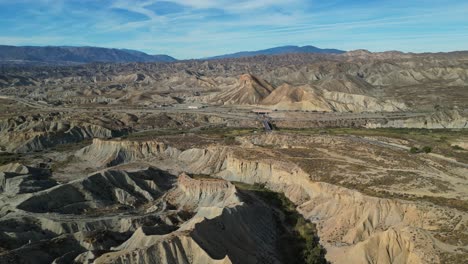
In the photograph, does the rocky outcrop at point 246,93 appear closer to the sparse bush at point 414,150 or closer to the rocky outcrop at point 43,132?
the rocky outcrop at point 43,132

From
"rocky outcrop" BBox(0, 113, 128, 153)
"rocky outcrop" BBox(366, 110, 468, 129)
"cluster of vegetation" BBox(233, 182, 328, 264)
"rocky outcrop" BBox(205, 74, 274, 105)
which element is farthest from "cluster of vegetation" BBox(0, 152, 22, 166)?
"rocky outcrop" BBox(205, 74, 274, 105)

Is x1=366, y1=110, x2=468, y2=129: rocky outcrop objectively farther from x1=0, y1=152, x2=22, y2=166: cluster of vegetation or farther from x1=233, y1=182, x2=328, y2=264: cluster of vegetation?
x1=0, y1=152, x2=22, y2=166: cluster of vegetation

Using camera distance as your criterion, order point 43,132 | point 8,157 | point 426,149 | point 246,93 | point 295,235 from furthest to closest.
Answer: point 246,93 → point 43,132 → point 8,157 → point 426,149 → point 295,235

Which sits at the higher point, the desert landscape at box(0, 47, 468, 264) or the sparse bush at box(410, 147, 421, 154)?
the sparse bush at box(410, 147, 421, 154)

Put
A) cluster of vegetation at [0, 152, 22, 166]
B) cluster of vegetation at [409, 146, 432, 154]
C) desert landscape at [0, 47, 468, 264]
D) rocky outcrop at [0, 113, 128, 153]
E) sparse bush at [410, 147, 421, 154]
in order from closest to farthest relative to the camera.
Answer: desert landscape at [0, 47, 468, 264] < sparse bush at [410, 147, 421, 154] < cluster of vegetation at [409, 146, 432, 154] < cluster of vegetation at [0, 152, 22, 166] < rocky outcrop at [0, 113, 128, 153]

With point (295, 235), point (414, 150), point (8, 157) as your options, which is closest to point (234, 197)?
point (295, 235)

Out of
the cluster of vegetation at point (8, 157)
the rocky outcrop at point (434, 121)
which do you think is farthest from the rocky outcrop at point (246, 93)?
the cluster of vegetation at point (8, 157)

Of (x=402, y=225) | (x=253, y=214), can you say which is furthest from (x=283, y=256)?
(x=402, y=225)

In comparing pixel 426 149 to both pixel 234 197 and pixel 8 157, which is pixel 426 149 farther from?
pixel 8 157
